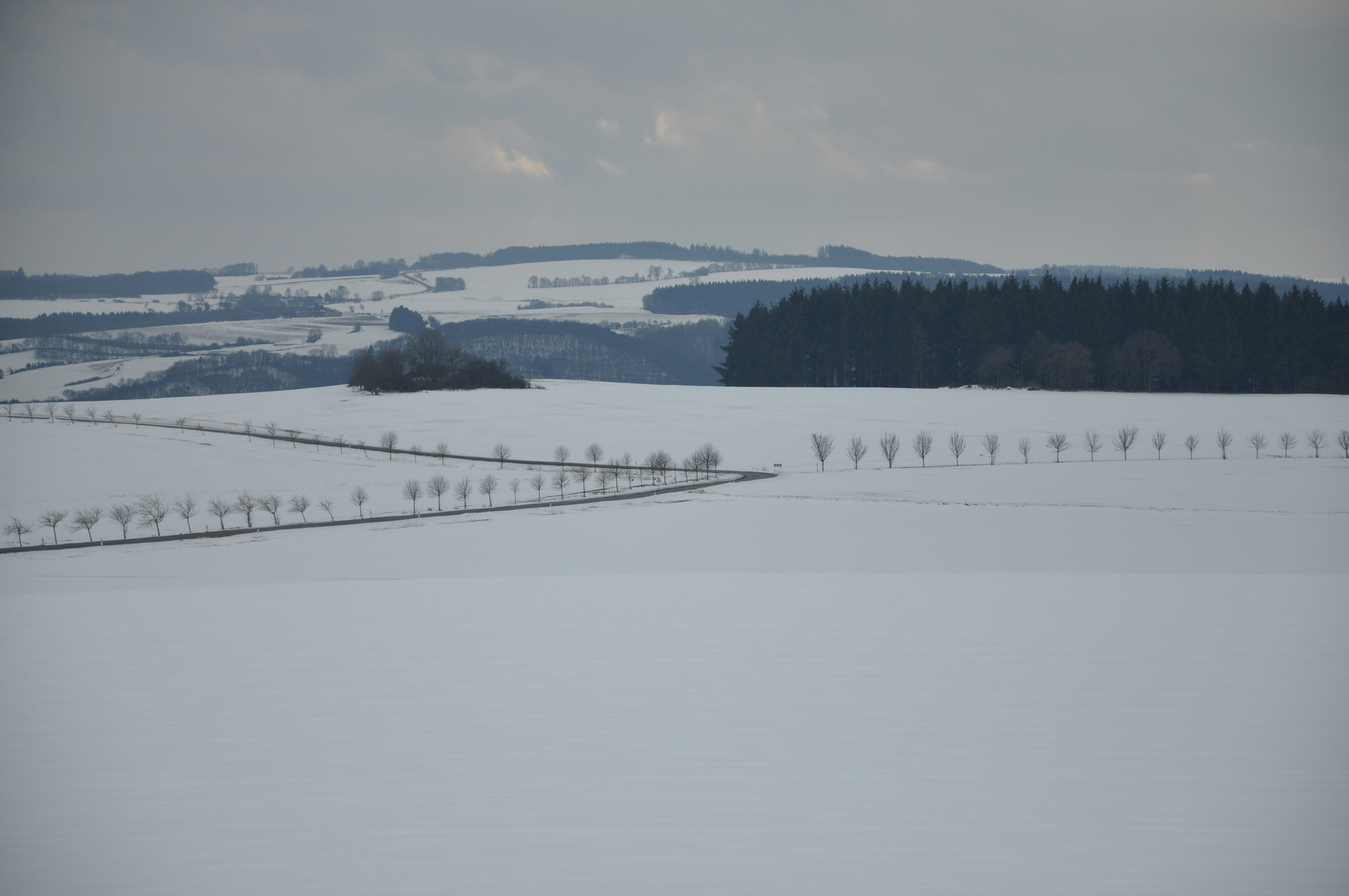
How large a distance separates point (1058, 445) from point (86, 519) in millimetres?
57458

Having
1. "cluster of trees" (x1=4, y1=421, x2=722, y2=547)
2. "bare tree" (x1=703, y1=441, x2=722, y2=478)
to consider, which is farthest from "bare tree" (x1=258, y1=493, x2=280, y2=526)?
"bare tree" (x1=703, y1=441, x2=722, y2=478)

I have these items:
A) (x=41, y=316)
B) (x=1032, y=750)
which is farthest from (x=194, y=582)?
(x=41, y=316)

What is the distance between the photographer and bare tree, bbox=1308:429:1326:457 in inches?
2303

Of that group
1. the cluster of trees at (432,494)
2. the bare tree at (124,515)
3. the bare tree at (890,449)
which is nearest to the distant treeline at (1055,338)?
the bare tree at (890,449)

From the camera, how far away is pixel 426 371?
98812mm

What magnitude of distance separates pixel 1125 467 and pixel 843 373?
5735 centimetres

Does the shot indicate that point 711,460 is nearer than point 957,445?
Yes

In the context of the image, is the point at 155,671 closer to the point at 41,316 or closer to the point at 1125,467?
the point at 1125,467

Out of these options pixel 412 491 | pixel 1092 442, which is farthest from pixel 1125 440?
pixel 412 491

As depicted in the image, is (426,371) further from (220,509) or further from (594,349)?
(594,349)

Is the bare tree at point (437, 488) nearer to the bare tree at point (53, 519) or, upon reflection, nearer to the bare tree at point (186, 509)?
the bare tree at point (186, 509)

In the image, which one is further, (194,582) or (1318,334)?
(1318,334)

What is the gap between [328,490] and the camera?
52.3 m

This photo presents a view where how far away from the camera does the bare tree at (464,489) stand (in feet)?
158
